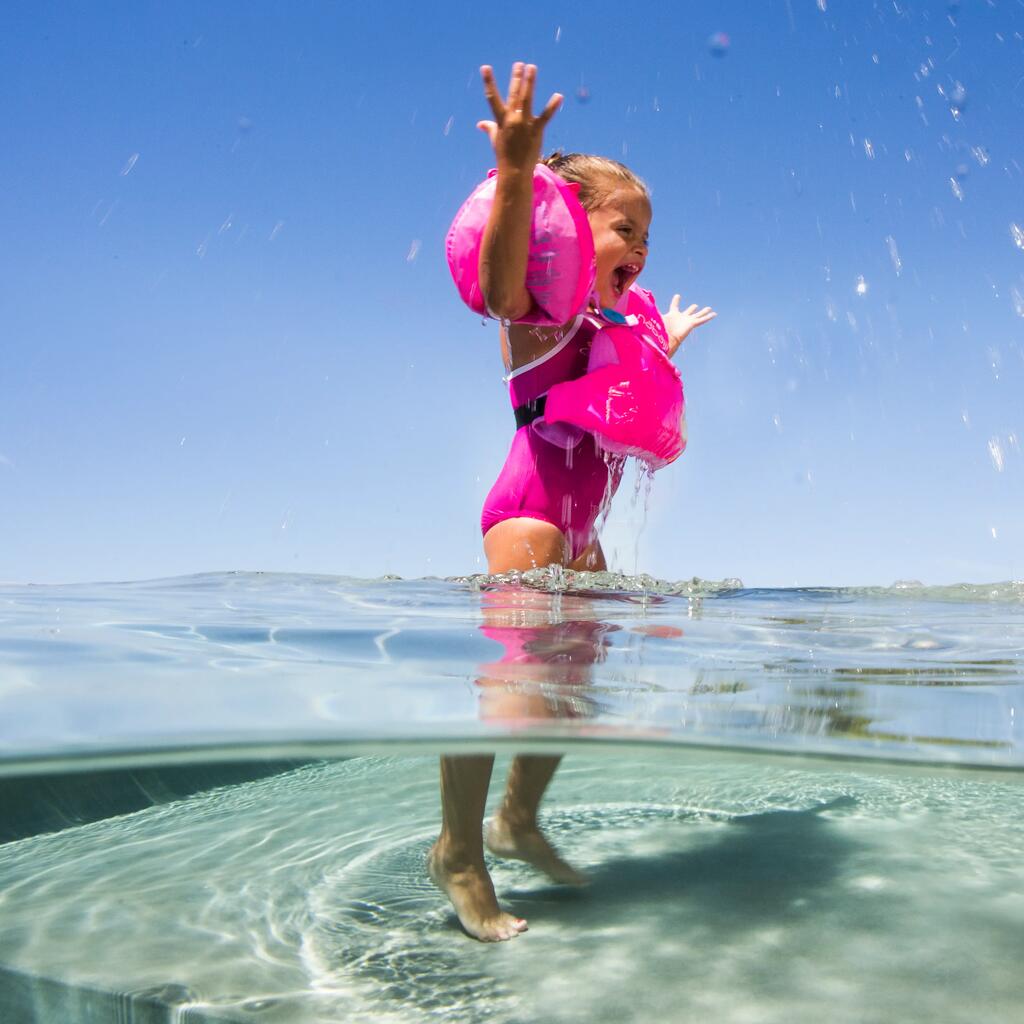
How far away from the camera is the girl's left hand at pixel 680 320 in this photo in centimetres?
632

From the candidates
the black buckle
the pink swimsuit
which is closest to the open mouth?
the pink swimsuit

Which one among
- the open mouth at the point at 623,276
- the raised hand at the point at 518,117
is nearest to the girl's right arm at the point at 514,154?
the raised hand at the point at 518,117

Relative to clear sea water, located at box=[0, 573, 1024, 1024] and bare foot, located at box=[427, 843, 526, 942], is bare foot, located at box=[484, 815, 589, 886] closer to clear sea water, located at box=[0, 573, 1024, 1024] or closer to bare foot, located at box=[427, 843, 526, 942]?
clear sea water, located at box=[0, 573, 1024, 1024]

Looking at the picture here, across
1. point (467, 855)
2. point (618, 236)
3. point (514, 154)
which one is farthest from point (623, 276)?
point (467, 855)

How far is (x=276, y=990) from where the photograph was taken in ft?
10.3

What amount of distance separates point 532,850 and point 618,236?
3318 mm

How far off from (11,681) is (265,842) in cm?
166

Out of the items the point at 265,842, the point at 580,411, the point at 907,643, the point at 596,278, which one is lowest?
the point at 265,842

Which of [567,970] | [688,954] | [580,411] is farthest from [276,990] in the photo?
[580,411]

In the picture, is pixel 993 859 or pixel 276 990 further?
pixel 993 859

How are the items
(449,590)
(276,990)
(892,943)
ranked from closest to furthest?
(276,990), (892,943), (449,590)

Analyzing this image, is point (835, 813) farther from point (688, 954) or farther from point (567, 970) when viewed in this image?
point (567, 970)

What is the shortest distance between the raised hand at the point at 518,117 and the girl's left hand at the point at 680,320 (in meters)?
2.29

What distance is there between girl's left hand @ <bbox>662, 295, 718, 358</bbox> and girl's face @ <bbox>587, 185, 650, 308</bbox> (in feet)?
3.10
